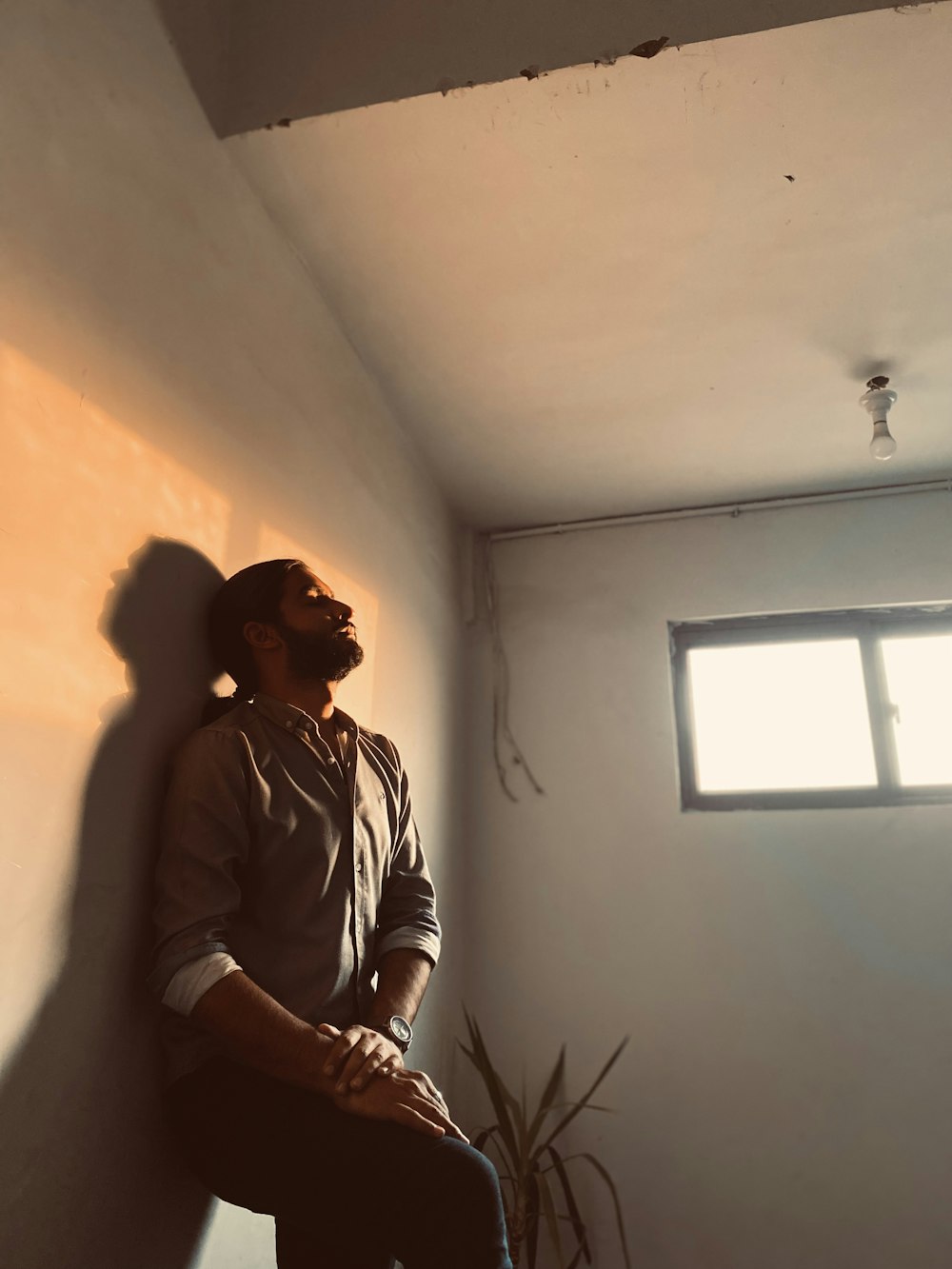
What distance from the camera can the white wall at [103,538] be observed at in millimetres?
1104

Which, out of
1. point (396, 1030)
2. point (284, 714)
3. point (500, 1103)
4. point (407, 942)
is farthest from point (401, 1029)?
point (500, 1103)

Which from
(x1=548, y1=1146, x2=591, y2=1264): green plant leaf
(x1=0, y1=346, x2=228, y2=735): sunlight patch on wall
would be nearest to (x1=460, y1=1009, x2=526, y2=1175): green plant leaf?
(x1=548, y1=1146, x2=591, y2=1264): green plant leaf

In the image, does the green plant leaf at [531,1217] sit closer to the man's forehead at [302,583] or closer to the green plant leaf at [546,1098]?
the green plant leaf at [546,1098]

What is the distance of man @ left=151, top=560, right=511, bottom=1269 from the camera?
1116 millimetres

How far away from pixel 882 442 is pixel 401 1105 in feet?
7.17

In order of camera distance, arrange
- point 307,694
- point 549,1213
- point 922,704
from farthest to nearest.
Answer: point 922,704 < point 549,1213 < point 307,694

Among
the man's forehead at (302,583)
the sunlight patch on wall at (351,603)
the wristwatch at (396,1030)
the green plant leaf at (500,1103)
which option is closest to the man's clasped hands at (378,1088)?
the wristwatch at (396,1030)

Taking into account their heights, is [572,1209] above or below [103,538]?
below

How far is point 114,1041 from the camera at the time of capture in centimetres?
121

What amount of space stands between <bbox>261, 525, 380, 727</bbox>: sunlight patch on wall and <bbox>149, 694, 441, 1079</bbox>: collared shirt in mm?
416

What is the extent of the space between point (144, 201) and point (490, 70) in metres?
0.71

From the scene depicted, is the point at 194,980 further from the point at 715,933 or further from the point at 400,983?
the point at 715,933

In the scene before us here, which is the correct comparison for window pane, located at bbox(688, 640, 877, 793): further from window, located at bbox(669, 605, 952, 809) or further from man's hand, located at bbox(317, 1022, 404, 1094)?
man's hand, located at bbox(317, 1022, 404, 1094)

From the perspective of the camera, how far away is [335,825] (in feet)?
4.82
